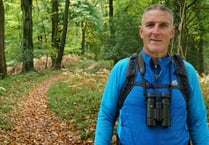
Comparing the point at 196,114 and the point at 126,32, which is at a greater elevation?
the point at 196,114

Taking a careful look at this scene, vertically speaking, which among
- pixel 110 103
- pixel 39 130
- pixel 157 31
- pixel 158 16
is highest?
pixel 158 16

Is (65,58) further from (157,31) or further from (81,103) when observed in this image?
(157,31)

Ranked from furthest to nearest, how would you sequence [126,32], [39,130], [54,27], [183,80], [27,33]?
[54,27] → [27,33] → [126,32] → [39,130] → [183,80]

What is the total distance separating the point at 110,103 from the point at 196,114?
71cm

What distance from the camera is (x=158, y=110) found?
8.64ft

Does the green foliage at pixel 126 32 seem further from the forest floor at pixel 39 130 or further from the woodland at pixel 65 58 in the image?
the forest floor at pixel 39 130

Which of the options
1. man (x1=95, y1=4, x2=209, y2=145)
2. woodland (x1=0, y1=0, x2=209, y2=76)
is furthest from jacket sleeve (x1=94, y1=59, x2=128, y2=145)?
woodland (x1=0, y1=0, x2=209, y2=76)

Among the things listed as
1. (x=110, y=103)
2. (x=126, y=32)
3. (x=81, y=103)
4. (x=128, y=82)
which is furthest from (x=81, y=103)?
(x=126, y=32)

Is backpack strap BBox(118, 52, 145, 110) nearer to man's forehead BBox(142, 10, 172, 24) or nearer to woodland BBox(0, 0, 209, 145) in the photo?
man's forehead BBox(142, 10, 172, 24)

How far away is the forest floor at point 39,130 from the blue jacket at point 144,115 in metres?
4.41

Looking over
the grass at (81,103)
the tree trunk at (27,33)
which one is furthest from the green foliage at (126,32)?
the grass at (81,103)

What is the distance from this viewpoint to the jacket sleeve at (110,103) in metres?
2.79

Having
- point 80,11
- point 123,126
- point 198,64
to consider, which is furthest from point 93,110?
point 80,11

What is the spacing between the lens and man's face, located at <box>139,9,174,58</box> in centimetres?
281
